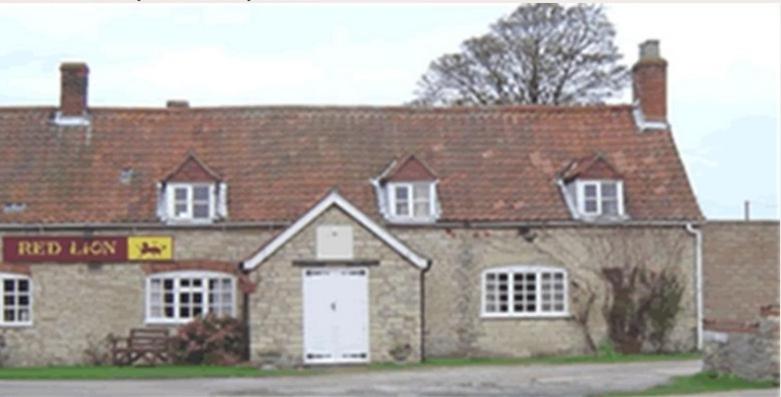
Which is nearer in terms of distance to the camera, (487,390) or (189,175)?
(487,390)

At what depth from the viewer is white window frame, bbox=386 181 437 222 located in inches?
1398

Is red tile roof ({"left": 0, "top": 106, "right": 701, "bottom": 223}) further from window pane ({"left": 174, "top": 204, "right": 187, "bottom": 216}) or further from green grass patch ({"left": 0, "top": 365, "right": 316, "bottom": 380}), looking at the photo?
green grass patch ({"left": 0, "top": 365, "right": 316, "bottom": 380})

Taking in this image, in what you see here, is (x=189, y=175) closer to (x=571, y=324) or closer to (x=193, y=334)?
(x=193, y=334)

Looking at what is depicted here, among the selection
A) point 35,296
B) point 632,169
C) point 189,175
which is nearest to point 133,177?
point 189,175

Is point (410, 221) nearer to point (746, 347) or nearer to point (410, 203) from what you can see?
point (410, 203)

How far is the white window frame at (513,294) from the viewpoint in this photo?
3547cm

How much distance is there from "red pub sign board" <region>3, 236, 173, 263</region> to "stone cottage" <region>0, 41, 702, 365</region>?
4 centimetres

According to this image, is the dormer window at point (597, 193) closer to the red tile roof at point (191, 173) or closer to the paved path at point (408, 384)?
the paved path at point (408, 384)

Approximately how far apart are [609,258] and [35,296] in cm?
Answer: 1528

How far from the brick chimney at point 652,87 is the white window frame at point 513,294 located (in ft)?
20.0

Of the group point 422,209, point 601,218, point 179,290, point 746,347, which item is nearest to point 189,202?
point 179,290

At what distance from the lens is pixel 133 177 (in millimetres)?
36688

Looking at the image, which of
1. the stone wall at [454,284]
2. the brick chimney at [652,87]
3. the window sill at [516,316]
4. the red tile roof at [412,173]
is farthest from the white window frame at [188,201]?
the brick chimney at [652,87]

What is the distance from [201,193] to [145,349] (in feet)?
15.3
